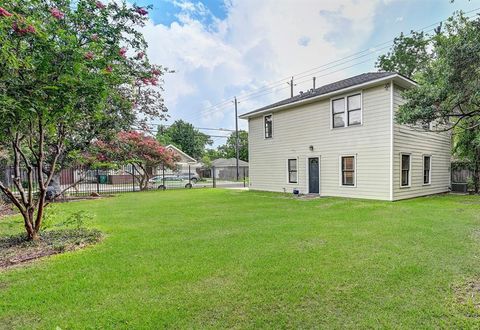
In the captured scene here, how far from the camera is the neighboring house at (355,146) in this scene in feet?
33.7

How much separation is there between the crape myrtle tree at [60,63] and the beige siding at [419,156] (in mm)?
9262

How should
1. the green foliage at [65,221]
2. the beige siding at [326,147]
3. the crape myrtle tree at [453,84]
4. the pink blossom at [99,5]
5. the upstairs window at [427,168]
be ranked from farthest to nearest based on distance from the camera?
1. the upstairs window at [427,168]
2. the beige siding at [326,147]
3. the green foliage at [65,221]
4. the pink blossom at [99,5]
5. the crape myrtle tree at [453,84]

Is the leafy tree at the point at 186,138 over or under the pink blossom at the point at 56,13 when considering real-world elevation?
over

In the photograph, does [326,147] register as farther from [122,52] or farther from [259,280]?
[259,280]

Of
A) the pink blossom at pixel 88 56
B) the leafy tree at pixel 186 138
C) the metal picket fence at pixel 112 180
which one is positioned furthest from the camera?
the leafy tree at pixel 186 138

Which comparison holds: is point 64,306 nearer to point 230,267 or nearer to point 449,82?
point 230,267

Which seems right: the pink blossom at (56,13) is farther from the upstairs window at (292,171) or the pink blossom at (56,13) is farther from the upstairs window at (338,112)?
the upstairs window at (292,171)

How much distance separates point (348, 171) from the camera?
11.5m

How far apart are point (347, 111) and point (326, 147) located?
1.78m

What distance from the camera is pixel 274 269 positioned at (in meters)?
3.71

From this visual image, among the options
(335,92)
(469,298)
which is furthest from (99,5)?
Answer: (335,92)

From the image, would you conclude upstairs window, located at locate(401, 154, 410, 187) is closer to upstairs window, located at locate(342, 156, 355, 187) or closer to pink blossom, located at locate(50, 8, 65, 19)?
upstairs window, located at locate(342, 156, 355, 187)

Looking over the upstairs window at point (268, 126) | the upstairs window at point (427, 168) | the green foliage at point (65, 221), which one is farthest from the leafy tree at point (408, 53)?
the green foliage at point (65, 221)

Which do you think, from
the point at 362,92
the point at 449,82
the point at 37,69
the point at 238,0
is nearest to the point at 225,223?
the point at 37,69
